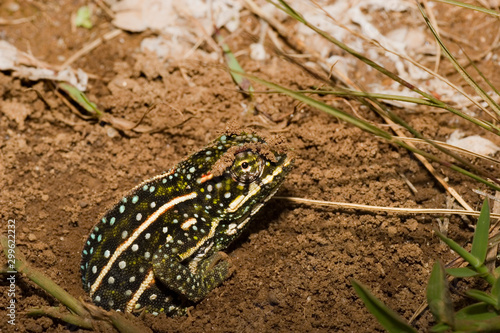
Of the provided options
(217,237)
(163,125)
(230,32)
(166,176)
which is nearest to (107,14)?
(230,32)

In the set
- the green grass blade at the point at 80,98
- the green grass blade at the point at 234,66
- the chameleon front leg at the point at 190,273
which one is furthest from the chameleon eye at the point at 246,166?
the green grass blade at the point at 80,98

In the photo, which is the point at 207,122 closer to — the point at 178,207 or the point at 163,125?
the point at 163,125

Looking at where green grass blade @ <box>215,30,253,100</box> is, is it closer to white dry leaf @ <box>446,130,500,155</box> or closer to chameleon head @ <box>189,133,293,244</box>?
chameleon head @ <box>189,133,293,244</box>

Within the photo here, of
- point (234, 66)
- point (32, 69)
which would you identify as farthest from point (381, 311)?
point (32, 69)

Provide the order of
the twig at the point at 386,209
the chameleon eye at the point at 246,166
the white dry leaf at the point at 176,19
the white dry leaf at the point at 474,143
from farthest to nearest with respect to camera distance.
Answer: the white dry leaf at the point at 176,19 → the white dry leaf at the point at 474,143 → the twig at the point at 386,209 → the chameleon eye at the point at 246,166

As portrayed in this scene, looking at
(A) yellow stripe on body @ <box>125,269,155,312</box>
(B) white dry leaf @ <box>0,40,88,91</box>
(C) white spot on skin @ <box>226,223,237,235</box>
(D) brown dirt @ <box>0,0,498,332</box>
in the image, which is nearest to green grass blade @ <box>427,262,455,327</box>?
(D) brown dirt @ <box>0,0,498,332</box>

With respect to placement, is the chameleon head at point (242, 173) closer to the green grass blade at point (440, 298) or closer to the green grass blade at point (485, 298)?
the green grass blade at point (440, 298)
